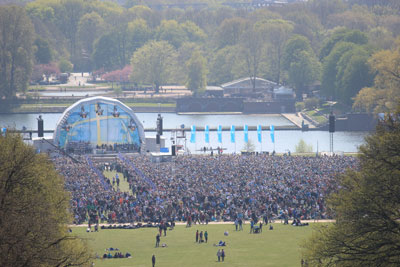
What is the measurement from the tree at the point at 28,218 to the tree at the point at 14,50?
11779 cm

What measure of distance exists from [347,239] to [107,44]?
165209 mm

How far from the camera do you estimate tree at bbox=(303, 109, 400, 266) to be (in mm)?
33125

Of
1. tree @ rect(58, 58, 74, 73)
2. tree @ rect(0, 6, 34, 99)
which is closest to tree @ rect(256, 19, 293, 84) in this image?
tree @ rect(58, 58, 74, 73)

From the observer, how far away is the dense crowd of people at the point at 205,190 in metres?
58.3

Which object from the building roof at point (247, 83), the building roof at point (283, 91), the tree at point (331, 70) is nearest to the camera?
the tree at point (331, 70)

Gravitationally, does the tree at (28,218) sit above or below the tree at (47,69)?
below

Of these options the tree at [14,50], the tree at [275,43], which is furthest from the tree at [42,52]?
the tree at [275,43]

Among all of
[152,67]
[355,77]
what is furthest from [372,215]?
[152,67]

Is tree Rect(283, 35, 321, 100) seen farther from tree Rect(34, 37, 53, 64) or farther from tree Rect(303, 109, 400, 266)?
tree Rect(303, 109, 400, 266)

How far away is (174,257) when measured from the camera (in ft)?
157

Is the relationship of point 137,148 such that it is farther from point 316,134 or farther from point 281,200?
point 316,134

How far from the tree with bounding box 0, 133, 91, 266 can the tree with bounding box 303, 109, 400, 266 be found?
26.9 ft

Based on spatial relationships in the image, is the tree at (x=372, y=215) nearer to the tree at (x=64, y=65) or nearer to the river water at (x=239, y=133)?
the river water at (x=239, y=133)

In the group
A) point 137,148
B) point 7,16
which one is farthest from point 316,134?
point 7,16
